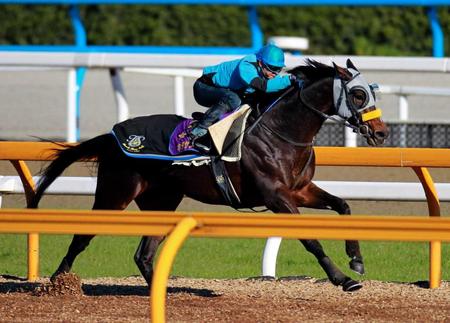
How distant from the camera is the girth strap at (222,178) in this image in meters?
6.38

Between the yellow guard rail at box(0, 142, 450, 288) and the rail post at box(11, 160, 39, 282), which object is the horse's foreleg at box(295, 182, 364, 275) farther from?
the rail post at box(11, 160, 39, 282)

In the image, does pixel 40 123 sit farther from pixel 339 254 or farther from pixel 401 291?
pixel 401 291

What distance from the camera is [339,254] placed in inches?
291

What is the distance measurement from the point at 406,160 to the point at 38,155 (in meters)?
2.16

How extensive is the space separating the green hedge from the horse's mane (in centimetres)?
1184

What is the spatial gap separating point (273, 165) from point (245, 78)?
20.2 inches

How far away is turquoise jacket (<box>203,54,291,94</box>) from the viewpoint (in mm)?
6367

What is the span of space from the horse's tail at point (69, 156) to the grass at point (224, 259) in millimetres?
771

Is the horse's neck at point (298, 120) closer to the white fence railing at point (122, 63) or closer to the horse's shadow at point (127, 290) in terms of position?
the horse's shadow at point (127, 290)

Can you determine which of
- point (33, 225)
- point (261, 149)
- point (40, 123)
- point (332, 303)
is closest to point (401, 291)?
point (332, 303)

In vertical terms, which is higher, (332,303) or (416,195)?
A: (416,195)

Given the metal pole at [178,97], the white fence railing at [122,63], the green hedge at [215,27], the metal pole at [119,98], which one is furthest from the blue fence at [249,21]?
the green hedge at [215,27]

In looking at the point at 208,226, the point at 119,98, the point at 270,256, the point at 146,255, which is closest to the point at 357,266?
the point at 270,256

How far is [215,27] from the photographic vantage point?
18484 mm
